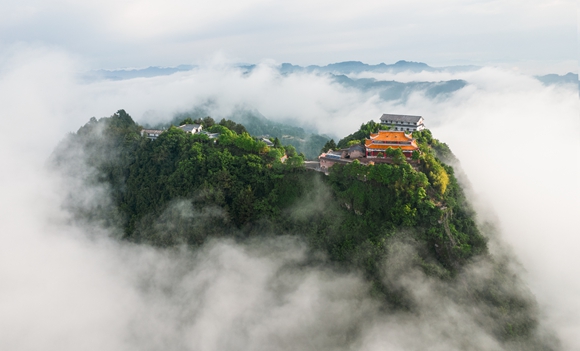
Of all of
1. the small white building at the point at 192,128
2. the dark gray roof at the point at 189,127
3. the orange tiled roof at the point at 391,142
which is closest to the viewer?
the orange tiled roof at the point at 391,142

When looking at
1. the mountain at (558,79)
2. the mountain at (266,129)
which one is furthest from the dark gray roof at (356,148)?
the mountain at (558,79)

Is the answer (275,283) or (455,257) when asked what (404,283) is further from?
(275,283)

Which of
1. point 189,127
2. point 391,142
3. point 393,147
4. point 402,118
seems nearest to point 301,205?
point 393,147

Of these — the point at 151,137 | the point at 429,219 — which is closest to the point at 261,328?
the point at 429,219

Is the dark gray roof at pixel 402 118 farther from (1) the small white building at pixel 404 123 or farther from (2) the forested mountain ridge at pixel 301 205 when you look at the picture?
(2) the forested mountain ridge at pixel 301 205

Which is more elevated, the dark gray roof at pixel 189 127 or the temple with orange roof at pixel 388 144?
the temple with orange roof at pixel 388 144

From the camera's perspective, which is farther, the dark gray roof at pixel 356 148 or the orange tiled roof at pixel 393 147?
the dark gray roof at pixel 356 148

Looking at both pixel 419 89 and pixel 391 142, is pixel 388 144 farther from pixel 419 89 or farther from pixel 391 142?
pixel 419 89
